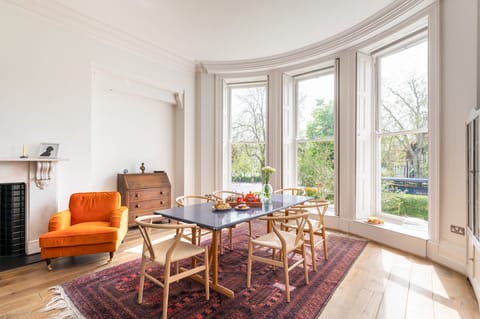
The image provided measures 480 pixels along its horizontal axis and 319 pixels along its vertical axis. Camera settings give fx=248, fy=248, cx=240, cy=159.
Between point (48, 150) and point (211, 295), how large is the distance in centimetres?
290

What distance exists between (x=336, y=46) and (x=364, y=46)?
428 millimetres

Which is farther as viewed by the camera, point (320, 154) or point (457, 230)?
point (320, 154)

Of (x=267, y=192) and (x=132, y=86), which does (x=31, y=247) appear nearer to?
(x=132, y=86)

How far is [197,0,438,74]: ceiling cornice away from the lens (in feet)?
10.5

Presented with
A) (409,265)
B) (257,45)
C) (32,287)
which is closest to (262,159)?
(257,45)

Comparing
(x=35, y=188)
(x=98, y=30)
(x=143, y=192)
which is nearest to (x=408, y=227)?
(x=143, y=192)

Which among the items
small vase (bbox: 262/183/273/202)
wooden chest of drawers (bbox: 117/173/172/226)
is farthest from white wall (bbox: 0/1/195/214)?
small vase (bbox: 262/183/273/202)

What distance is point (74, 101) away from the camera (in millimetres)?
3652

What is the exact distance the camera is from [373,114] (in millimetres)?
4117

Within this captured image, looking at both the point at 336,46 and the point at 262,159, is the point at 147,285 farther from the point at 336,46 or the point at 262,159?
the point at 336,46

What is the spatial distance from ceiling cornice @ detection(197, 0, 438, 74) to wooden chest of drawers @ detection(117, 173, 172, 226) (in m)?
2.60

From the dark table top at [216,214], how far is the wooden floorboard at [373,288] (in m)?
0.99

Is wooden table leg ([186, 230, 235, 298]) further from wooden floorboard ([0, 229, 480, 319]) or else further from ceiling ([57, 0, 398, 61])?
ceiling ([57, 0, 398, 61])

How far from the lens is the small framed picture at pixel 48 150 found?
3305 millimetres
